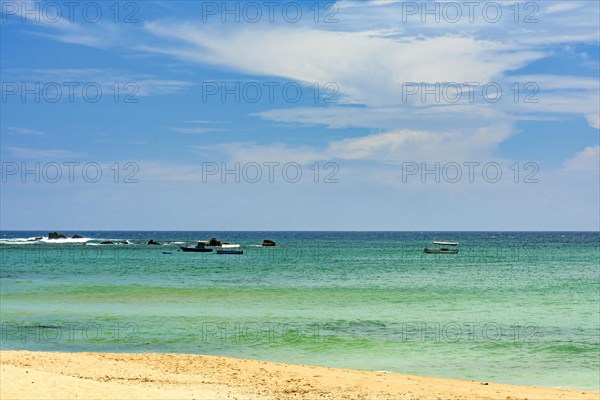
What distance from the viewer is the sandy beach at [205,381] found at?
14.4 m

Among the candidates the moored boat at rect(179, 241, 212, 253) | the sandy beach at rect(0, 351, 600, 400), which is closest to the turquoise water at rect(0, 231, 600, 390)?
the sandy beach at rect(0, 351, 600, 400)

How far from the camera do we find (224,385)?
16.5 m

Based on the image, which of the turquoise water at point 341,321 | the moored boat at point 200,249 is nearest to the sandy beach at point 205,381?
the turquoise water at point 341,321

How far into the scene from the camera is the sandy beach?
14.4 meters

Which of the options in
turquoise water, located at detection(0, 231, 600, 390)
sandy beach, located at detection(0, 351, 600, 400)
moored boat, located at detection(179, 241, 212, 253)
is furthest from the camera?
moored boat, located at detection(179, 241, 212, 253)

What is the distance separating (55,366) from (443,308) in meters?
20.5

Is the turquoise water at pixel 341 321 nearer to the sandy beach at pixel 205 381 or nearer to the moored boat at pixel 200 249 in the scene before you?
the sandy beach at pixel 205 381

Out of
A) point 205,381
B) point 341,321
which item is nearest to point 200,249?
point 341,321

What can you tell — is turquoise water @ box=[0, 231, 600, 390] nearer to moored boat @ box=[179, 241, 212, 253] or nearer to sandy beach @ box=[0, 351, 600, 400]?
sandy beach @ box=[0, 351, 600, 400]

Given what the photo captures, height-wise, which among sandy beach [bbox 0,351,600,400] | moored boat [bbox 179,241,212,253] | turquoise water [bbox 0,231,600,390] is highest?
moored boat [bbox 179,241,212,253]

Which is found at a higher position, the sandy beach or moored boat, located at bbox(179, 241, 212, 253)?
moored boat, located at bbox(179, 241, 212, 253)

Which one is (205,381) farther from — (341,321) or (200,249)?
(200,249)

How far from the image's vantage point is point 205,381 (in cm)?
1695

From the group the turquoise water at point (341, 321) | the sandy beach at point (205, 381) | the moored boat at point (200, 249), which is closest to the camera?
the sandy beach at point (205, 381)
